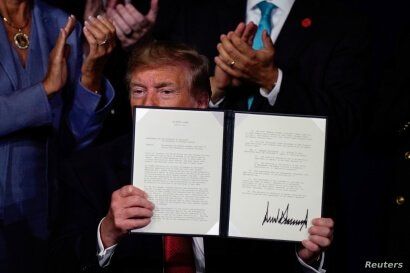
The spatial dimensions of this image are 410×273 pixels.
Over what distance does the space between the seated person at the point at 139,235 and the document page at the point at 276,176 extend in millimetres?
212

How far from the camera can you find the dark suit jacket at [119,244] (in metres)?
2.05

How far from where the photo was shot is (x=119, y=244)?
2.12 meters

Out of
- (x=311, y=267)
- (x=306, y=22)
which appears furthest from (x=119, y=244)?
(x=306, y=22)

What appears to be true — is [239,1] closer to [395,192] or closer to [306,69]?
[306,69]

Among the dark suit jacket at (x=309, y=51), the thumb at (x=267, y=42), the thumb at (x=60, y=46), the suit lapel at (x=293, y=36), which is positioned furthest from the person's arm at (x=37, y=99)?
the suit lapel at (x=293, y=36)

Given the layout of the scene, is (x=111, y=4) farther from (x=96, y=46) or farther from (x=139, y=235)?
(x=139, y=235)

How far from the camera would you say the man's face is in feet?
7.07

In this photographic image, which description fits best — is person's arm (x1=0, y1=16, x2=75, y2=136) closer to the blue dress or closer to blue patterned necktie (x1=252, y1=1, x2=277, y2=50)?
the blue dress

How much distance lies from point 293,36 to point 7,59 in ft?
3.36

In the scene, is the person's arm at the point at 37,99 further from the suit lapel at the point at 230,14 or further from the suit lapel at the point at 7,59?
the suit lapel at the point at 230,14

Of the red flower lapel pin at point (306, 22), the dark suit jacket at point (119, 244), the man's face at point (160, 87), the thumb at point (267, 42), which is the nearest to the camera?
the dark suit jacket at point (119, 244)

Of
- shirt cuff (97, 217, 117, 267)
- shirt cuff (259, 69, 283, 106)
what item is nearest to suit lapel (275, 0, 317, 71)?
shirt cuff (259, 69, 283, 106)

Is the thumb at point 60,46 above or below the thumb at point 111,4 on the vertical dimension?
below

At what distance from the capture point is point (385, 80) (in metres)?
2.52
